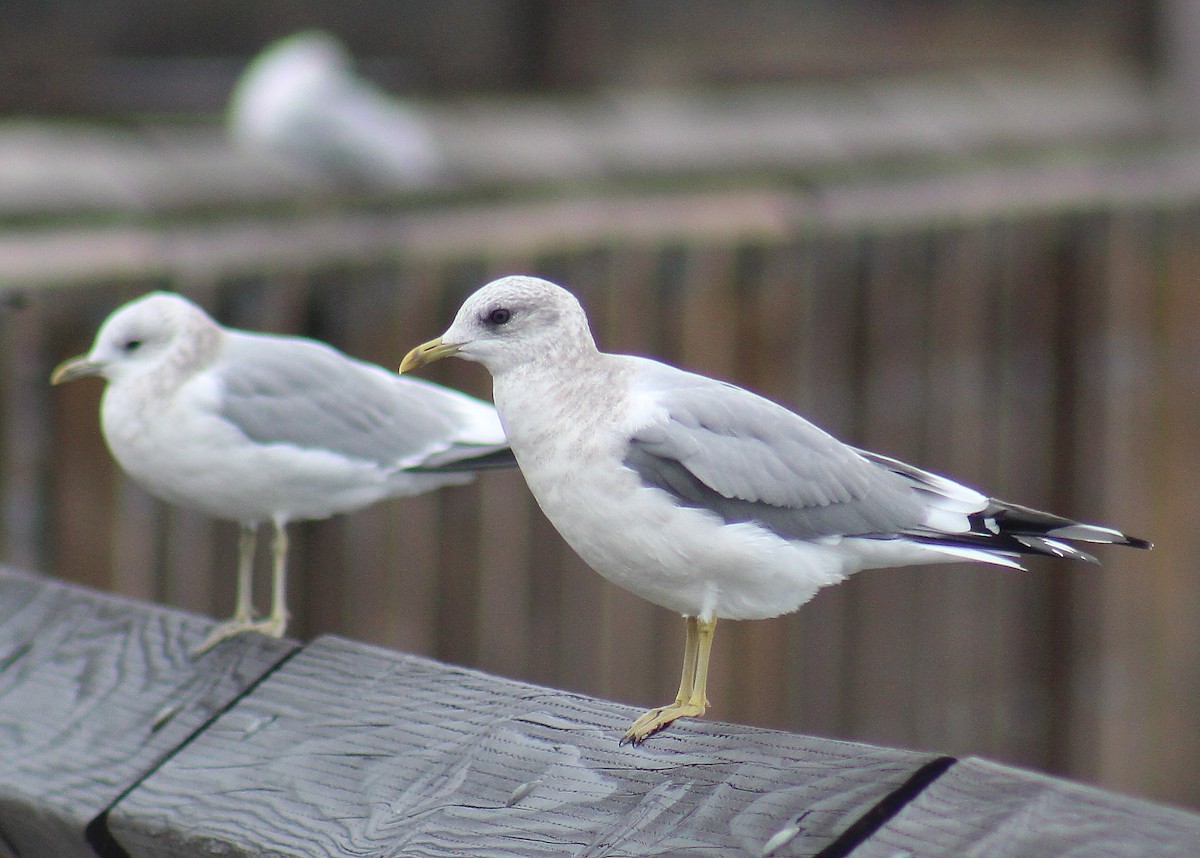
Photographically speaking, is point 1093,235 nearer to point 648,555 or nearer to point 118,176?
point 118,176

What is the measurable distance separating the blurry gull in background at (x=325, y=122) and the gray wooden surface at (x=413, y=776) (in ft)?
10.4

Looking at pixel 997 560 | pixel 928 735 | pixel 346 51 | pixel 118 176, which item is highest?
pixel 346 51

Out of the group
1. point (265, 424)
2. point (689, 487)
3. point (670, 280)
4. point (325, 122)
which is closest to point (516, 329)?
point (689, 487)

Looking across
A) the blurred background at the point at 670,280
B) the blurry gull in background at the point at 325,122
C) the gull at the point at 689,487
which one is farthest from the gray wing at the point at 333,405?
the blurry gull in background at the point at 325,122

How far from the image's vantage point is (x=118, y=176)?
3.93m

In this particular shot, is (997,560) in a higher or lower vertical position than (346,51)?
lower

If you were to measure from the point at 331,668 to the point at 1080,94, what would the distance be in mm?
5982

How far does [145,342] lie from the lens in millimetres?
1970

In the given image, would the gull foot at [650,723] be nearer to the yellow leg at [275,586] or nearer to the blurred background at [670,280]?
the yellow leg at [275,586]

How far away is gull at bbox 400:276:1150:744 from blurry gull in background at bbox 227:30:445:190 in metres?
3.13

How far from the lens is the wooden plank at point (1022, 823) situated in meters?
0.98

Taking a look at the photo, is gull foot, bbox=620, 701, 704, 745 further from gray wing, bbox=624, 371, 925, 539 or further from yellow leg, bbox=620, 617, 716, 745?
gray wing, bbox=624, 371, 925, 539

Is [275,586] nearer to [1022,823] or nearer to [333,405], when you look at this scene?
[333,405]

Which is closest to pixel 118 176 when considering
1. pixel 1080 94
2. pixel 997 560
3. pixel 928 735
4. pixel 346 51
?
pixel 346 51
